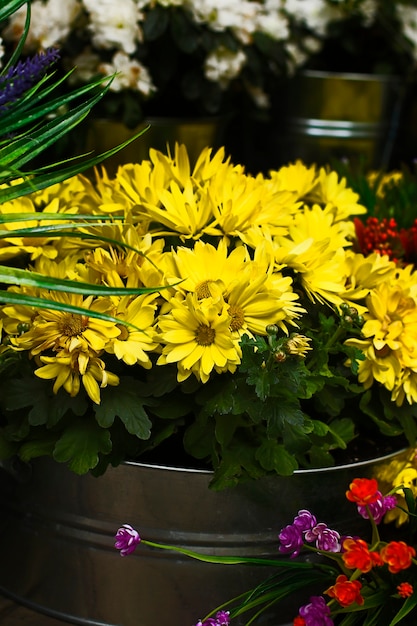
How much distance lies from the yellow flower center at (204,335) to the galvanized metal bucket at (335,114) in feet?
4.23

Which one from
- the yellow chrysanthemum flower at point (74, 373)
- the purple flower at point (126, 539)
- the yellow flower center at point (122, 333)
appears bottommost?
the purple flower at point (126, 539)

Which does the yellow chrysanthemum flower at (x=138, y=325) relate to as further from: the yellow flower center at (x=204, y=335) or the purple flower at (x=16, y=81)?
the purple flower at (x=16, y=81)

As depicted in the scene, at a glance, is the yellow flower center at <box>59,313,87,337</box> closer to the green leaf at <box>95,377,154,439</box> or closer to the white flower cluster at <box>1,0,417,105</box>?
the green leaf at <box>95,377,154,439</box>

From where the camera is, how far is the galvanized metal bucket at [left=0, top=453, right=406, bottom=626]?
31.2 inches

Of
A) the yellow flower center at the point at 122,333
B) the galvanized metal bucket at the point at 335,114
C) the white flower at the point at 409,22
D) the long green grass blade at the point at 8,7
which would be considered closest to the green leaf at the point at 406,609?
the yellow flower center at the point at 122,333

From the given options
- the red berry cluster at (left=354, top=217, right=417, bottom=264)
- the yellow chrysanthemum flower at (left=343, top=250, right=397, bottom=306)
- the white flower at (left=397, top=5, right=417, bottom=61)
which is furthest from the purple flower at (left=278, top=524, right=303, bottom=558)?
the white flower at (left=397, top=5, right=417, bottom=61)

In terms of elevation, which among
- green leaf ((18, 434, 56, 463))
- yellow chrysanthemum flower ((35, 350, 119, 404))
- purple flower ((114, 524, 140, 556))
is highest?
yellow chrysanthemum flower ((35, 350, 119, 404))

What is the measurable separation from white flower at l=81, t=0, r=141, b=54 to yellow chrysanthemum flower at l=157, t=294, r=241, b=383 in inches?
34.3

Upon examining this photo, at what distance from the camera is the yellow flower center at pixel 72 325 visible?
744mm

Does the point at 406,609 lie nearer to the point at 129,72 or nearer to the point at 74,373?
the point at 74,373

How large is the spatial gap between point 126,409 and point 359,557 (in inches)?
9.2

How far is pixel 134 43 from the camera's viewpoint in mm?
1500

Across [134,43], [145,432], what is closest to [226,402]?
[145,432]

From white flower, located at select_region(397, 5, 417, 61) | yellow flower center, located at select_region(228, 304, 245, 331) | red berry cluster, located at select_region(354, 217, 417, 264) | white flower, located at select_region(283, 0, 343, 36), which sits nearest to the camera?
yellow flower center, located at select_region(228, 304, 245, 331)
